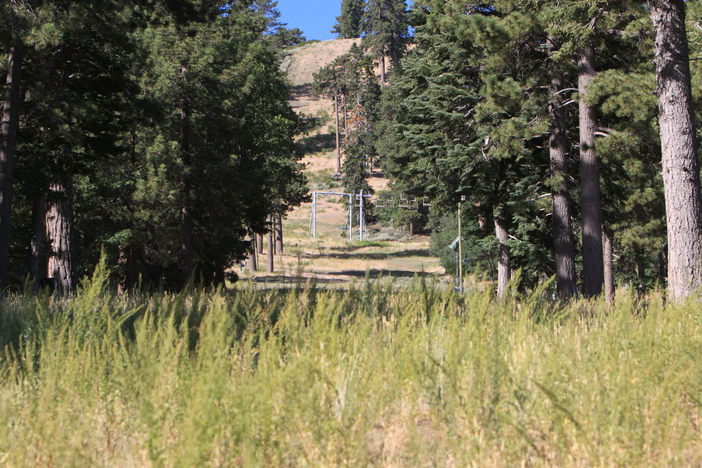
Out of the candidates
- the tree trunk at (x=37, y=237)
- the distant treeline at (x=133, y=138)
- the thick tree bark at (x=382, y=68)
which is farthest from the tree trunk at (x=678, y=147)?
the thick tree bark at (x=382, y=68)

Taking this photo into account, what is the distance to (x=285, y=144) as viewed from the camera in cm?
3597

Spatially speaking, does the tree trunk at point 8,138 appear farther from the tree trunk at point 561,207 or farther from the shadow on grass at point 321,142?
the shadow on grass at point 321,142

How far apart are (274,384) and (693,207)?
26.4 feet

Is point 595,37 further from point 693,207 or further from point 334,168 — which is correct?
point 334,168

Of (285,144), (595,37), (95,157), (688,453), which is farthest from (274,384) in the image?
(285,144)

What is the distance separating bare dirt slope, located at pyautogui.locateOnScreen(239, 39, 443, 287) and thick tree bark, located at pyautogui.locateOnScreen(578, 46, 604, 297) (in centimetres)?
466

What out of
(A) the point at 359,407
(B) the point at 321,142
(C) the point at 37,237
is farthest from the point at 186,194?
(B) the point at 321,142

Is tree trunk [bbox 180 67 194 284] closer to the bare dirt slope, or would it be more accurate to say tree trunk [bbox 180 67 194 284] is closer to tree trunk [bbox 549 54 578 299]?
the bare dirt slope

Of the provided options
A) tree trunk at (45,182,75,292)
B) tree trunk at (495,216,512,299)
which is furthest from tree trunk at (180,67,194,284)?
tree trunk at (495,216,512,299)

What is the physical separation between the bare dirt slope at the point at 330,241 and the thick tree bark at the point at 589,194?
15.3 feet

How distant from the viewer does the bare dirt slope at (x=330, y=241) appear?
47.6 metres

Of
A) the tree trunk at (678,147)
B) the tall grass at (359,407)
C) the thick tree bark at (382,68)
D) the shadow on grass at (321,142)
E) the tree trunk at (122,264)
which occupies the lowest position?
the tall grass at (359,407)

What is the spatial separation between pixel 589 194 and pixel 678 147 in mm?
6792

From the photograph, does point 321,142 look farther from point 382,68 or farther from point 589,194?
point 589,194
